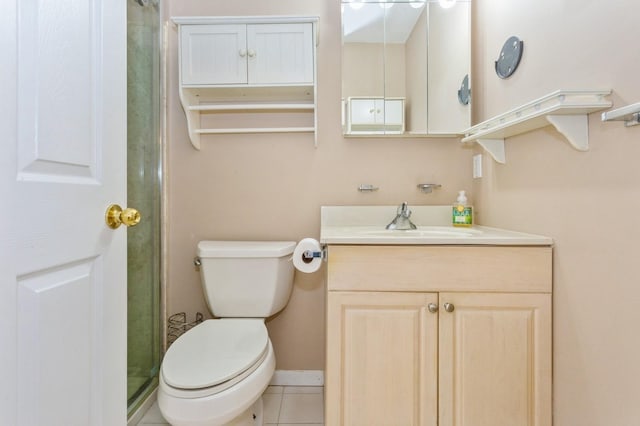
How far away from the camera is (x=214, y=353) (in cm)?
116

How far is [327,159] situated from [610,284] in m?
1.19

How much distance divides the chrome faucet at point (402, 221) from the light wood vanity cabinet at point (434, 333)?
44cm

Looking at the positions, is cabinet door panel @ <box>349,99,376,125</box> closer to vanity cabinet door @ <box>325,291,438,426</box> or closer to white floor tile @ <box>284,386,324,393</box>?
vanity cabinet door @ <box>325,291,438,426</box>

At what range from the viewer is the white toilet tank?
4.81 feet

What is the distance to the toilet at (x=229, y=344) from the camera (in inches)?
39.8

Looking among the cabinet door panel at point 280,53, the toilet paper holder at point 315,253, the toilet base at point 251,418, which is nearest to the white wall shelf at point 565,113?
the toilet paper holder at point 315,253

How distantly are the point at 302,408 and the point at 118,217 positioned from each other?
48.8 inches

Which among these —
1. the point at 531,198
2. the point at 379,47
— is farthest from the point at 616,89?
the point at 379,47

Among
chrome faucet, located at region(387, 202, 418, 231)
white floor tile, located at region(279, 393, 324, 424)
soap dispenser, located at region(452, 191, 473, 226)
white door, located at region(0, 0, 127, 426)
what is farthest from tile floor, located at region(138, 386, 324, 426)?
soap dispenser, located at region(452, 191, 473, 226)

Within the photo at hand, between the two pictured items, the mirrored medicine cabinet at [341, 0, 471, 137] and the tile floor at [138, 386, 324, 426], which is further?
the mirrored medicine cabinet at [341, 0, 471, 137]

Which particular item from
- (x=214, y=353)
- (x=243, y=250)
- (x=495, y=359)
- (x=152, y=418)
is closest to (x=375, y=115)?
(x=243, y=250)

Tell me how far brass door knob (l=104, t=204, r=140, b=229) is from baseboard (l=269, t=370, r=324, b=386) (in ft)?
4.04

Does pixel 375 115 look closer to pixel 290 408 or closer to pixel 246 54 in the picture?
pixel 246 54

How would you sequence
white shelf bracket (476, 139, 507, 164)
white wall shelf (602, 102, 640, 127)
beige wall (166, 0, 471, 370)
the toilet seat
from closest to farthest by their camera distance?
white wall shelf (602, 102, 640, 127), the toilet seat, white shelf bracket (476, 139, 507, 164), beige wall (166, 0, 471, 370)
